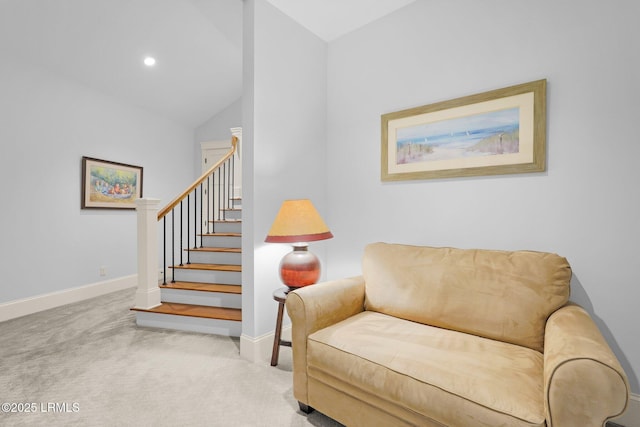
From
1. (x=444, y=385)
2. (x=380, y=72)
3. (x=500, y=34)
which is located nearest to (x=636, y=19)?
(x=500, y=34)

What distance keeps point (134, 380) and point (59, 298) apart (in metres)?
2.43

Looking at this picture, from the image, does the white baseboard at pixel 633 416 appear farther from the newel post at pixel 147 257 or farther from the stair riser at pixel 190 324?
the newel post at pixel 147 257

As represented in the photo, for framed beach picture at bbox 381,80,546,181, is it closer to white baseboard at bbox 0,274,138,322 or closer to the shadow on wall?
the shadow on wall

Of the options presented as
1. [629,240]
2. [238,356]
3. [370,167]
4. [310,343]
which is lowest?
[238,356]

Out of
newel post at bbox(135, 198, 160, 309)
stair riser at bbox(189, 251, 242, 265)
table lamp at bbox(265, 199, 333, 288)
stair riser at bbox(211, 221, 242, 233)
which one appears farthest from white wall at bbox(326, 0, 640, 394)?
newel post at bbox(135, 198, 160, 309)

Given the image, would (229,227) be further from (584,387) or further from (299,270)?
(584,387)

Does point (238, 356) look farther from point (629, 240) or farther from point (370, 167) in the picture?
Answer: point (629, 240)

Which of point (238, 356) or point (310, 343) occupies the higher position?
point (310, 343)

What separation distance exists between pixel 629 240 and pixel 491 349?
3.16 feet

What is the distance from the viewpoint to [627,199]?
1549 mm

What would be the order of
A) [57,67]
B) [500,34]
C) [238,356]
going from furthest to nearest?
[57,67]
[238,356]
[500,34]

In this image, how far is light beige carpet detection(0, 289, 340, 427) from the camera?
1597 mm

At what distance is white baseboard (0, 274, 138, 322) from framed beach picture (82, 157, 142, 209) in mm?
1039

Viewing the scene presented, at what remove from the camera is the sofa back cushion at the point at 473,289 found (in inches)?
57.2
